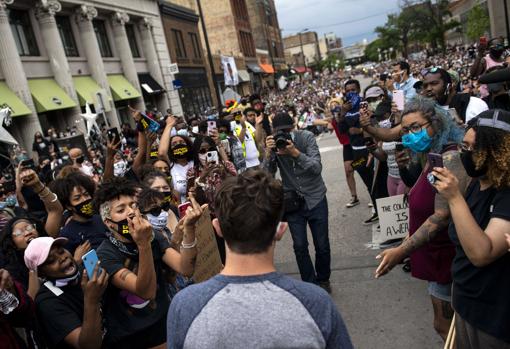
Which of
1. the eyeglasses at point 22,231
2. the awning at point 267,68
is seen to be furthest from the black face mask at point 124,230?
the awning at point 267,68

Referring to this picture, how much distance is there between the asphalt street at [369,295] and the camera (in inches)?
140

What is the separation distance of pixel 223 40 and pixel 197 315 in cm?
5028

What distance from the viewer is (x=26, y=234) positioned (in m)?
3.13

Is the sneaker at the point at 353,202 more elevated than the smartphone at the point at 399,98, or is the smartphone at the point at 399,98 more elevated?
the smartphone at the point at 399,98

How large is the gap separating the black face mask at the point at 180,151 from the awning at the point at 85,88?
15.2 m

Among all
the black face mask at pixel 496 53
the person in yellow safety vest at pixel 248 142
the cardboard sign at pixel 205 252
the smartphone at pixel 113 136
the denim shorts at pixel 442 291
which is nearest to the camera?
the denim shorts at pixel 442 291

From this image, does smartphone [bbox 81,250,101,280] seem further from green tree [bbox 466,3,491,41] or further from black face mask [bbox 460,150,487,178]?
green tree [bbox 466,3,491,41]

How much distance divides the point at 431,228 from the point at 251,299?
5.30ft

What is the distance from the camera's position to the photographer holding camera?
4.27 metres

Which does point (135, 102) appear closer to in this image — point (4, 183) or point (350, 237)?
point (4, 183)

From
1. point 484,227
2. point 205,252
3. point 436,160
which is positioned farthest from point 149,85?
point 484,227

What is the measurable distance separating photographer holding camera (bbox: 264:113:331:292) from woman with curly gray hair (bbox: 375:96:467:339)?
1334mm

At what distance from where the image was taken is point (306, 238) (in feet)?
14.5

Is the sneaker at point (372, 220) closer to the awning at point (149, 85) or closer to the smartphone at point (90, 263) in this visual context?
the smartphone at point (90, 263)
